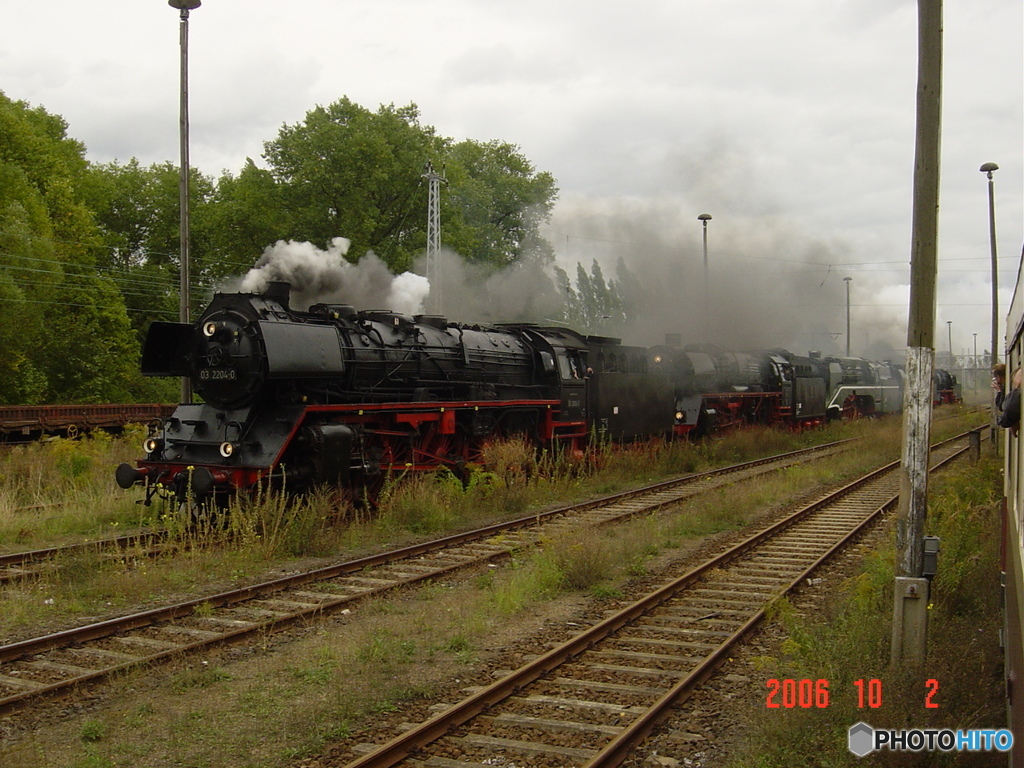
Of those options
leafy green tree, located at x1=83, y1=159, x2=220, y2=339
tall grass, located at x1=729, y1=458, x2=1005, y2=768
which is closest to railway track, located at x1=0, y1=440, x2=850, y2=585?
tall grass, located at x1=729, y1=458, x2=1005, y2=768

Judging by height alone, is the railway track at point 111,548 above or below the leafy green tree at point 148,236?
below

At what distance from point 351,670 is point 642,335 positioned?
27880mm

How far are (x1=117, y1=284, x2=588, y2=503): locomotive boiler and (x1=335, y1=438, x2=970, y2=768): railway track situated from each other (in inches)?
203

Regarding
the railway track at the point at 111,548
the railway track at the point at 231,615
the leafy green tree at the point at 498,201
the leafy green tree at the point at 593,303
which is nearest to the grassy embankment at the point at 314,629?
the railway track at the point at 231,615

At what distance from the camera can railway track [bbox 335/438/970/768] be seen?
4.86m

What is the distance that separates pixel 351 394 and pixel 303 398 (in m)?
0.96

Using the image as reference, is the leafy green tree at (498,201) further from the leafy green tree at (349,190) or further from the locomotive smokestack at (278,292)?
the locomotive smokestack at (278,292)

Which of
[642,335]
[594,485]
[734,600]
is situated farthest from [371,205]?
[734,600]

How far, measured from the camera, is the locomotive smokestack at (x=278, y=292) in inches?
474

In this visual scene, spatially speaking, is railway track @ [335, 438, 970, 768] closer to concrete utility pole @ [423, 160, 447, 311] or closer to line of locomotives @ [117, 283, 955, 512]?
line of locomotives @ [117, 283, 955, 512]

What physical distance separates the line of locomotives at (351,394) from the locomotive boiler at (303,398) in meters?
0.02

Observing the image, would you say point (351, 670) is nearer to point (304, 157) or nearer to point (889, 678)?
point (889, 678)

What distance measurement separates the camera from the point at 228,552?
987 cm

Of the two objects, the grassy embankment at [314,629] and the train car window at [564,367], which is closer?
the grassy embankment at [314,629]
